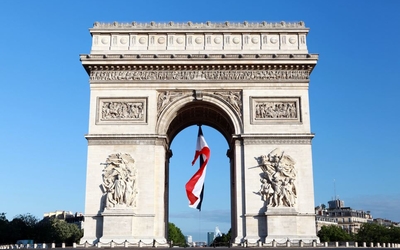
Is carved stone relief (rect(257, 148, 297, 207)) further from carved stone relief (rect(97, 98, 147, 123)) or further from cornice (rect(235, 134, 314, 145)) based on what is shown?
carved stone relief (rect(97, 98, 147, 123))

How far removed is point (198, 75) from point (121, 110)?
15.3 ft

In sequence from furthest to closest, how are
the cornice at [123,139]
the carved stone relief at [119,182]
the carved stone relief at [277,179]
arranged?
the cornice at [123,139], the carved stone relief at [277,179], the carved stone relief at [119,182]

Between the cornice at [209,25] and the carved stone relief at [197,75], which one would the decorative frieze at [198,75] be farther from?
the cornice at [209,25]

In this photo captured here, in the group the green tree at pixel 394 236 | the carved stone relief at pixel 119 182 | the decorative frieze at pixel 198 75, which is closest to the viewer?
the carved stone relief at pixel 119 182

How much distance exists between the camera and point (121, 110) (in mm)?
28812

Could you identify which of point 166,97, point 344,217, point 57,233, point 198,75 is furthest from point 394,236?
point 166,97

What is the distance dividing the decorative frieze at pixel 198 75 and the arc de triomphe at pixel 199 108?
0.18ft

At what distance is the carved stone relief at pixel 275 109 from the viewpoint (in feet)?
94.0

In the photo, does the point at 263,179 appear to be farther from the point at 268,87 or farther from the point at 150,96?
the point at 150,96

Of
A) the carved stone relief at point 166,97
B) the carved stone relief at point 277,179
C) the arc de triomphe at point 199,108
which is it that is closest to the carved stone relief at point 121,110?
the arc de triomphe at point 199,108

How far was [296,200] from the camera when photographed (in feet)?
89.5

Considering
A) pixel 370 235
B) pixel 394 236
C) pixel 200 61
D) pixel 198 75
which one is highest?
pixel 200 61

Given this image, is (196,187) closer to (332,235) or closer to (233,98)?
(233,98)

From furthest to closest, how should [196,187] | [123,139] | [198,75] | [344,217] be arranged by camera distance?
[344,217] < [196,187] < [198,75] < [123,139]
